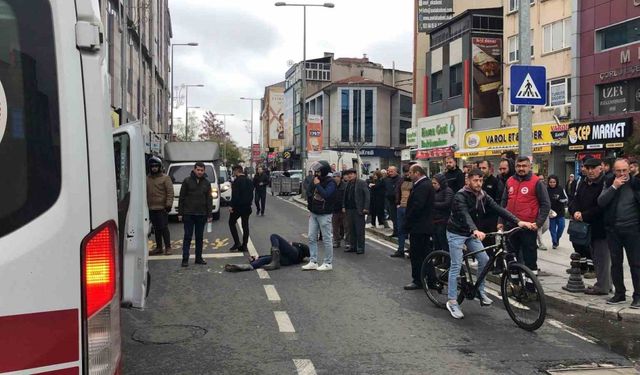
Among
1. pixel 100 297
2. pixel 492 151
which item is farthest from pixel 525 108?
pixel 492 151

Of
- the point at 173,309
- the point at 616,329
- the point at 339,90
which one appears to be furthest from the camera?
the point at 339,90

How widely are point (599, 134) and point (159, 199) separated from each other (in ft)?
64.0

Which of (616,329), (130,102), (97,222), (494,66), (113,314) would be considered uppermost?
(494,66)

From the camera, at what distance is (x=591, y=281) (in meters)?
8.43

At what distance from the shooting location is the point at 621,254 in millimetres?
7023

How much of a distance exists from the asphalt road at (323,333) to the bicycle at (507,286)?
0.18 meters

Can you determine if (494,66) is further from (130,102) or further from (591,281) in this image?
(591,281)

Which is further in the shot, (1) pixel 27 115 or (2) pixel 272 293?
(2) pixel 272 293

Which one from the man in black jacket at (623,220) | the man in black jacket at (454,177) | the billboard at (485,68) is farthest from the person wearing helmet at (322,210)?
the billboard at (485,68)

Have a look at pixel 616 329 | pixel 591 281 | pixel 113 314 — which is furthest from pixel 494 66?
pixel 113 314

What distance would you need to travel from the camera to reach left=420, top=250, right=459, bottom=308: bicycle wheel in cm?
709

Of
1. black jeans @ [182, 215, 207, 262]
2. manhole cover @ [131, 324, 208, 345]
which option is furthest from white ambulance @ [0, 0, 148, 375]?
black jeans @ [182, 215, 207, 262]

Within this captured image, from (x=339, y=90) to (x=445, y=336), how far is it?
63749 millimetres

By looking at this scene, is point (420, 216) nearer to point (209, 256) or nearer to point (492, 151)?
point (209, 256)
